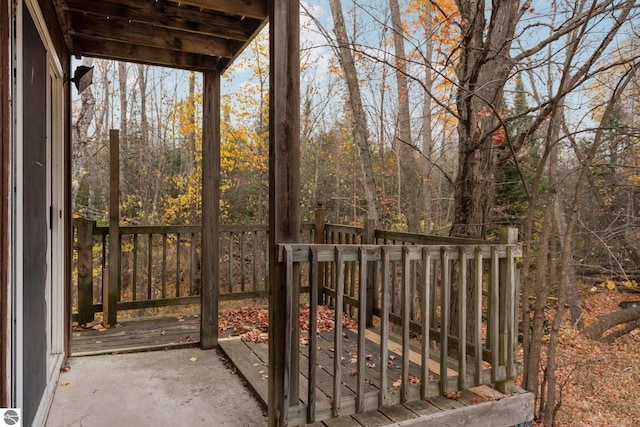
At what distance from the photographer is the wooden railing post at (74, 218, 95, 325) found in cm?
408

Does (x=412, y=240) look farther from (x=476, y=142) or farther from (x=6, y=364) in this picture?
(x=6, y=364)

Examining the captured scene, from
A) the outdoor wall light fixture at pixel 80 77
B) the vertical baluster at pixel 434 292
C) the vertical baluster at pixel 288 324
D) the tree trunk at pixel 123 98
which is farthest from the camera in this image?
the tree trunk at pixel 123 98

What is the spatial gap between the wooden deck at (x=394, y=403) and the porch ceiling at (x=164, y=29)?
253cm

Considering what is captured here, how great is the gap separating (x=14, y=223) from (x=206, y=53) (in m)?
2.12

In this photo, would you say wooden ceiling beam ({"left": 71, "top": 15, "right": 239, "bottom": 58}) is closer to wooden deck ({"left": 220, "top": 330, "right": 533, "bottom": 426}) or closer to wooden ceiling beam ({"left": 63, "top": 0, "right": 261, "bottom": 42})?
wooden ceiling beam ({"left": 63, "top": 0, "right": 261, "bottom": 42})

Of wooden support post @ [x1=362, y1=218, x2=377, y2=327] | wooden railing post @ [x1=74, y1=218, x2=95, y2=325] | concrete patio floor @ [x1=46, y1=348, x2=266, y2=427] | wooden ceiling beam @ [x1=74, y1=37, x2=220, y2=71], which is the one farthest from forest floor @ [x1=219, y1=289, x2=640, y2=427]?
wooden ceiling beam @ [x1=74, y1=37, x2=220, y2=71]

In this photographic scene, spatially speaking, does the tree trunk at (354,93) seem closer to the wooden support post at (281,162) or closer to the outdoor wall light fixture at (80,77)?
the outdoor wall light fixture at (80,77)

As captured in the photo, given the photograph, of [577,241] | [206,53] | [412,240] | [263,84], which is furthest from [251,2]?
[577,241]

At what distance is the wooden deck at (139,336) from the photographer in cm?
360

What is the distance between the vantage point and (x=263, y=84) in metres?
8.51

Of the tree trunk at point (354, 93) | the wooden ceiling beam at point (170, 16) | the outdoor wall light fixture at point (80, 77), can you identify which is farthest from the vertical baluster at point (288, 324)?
the tree trunk at point (354, 93)

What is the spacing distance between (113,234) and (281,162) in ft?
9.17

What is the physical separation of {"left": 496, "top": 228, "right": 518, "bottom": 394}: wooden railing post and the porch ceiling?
2266 millimetres

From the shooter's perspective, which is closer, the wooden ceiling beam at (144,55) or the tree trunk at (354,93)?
the wooden ceiling beam at (144,55)
